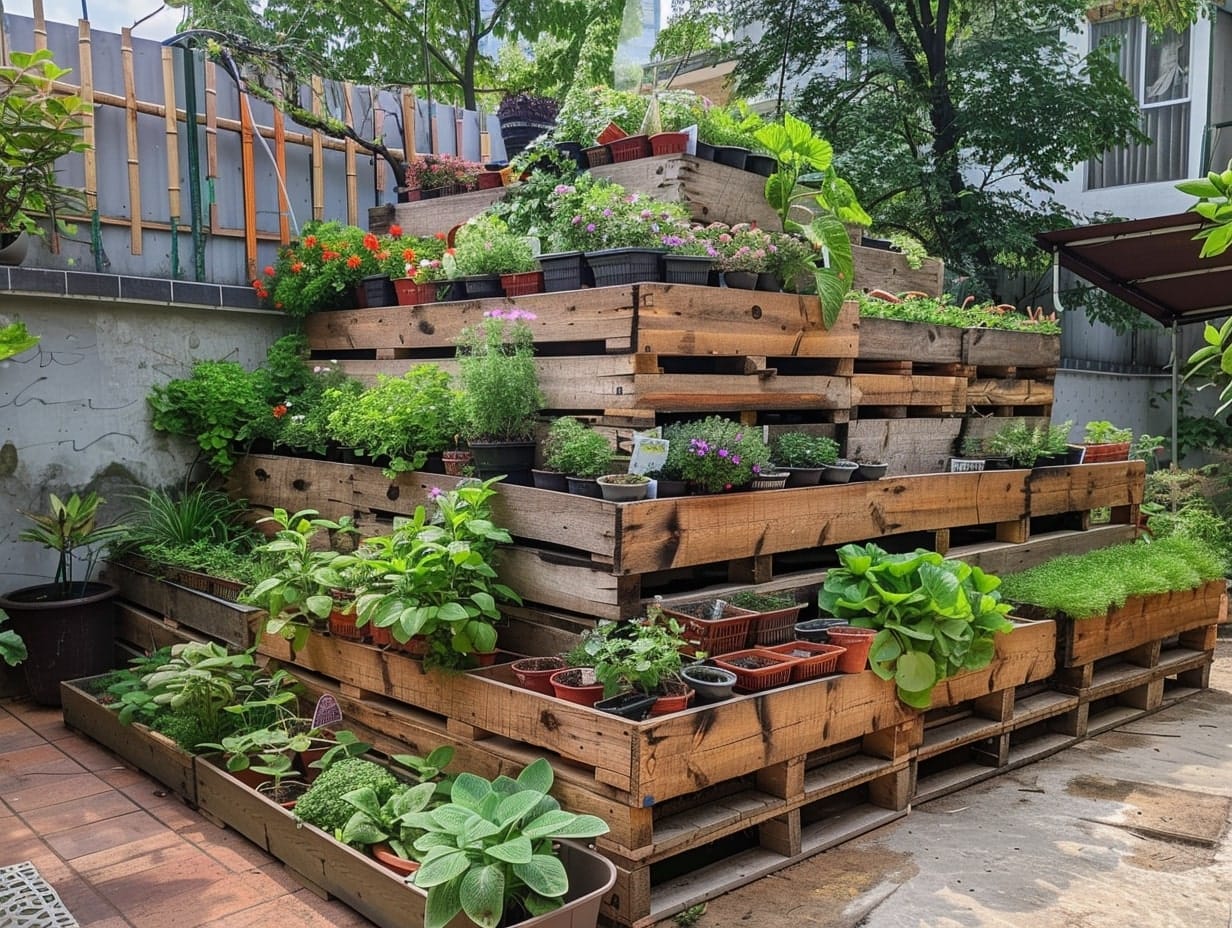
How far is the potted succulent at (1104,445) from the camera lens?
6344 millimetres

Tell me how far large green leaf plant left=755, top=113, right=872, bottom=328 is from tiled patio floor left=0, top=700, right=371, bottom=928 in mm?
3504

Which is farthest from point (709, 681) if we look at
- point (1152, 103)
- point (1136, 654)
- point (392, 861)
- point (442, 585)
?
point (1152, 103)

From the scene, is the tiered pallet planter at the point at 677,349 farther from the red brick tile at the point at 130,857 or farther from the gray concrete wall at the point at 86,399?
the red brick tile at the point at 130,857

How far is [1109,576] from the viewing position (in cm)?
519

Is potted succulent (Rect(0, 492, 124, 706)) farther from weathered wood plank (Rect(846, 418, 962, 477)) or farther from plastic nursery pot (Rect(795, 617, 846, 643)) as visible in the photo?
weathered wood plank (Rect(846, 418, 962, 477))

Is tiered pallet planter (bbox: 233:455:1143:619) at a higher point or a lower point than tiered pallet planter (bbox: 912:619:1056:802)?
higher

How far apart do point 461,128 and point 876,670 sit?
6.21 meters

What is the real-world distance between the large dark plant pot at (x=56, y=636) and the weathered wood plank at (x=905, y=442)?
14.1ft

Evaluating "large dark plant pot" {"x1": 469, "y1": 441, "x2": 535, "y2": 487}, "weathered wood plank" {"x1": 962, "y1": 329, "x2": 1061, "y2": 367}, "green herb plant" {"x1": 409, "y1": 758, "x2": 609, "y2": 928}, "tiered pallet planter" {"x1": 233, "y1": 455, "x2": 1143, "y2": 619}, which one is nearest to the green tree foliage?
"weathered wood plank" {"x1": 962, "y1": 329, "x2": 1061, "y2": 367}

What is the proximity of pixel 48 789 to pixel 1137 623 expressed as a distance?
18.2 ft

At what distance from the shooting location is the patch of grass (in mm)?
4891

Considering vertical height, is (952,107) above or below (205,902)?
above

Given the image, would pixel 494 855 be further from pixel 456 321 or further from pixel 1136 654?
pixel 1136 654

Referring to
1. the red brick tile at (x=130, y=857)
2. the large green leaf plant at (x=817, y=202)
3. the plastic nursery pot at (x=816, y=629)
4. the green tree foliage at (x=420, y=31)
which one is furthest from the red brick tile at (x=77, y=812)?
the green tree foliage at (x=420, y=31)
